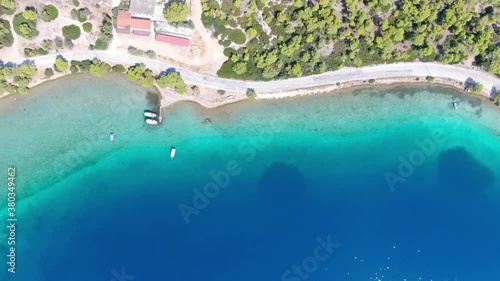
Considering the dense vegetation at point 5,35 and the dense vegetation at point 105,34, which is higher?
the dense vegetation at point 105,34

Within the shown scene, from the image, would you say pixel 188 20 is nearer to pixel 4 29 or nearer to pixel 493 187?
pixel 4 29

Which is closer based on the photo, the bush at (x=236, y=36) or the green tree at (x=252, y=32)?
the green tree at (x=252, y=32)

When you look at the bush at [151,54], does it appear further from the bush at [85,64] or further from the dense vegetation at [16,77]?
the dense vegetation at [16,77]

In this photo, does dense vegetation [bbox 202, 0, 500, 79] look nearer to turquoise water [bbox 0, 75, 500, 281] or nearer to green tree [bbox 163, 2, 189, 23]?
green tree [bbox 163, 2, 189, 23]

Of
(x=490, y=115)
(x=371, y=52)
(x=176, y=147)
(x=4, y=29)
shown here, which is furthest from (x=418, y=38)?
(x=4, y=29)

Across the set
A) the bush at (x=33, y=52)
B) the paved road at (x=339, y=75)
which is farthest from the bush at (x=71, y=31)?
the paved road at (x=339, y=75)

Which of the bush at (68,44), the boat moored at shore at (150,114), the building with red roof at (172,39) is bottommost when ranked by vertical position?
the boat moored at shore at (150,114)
